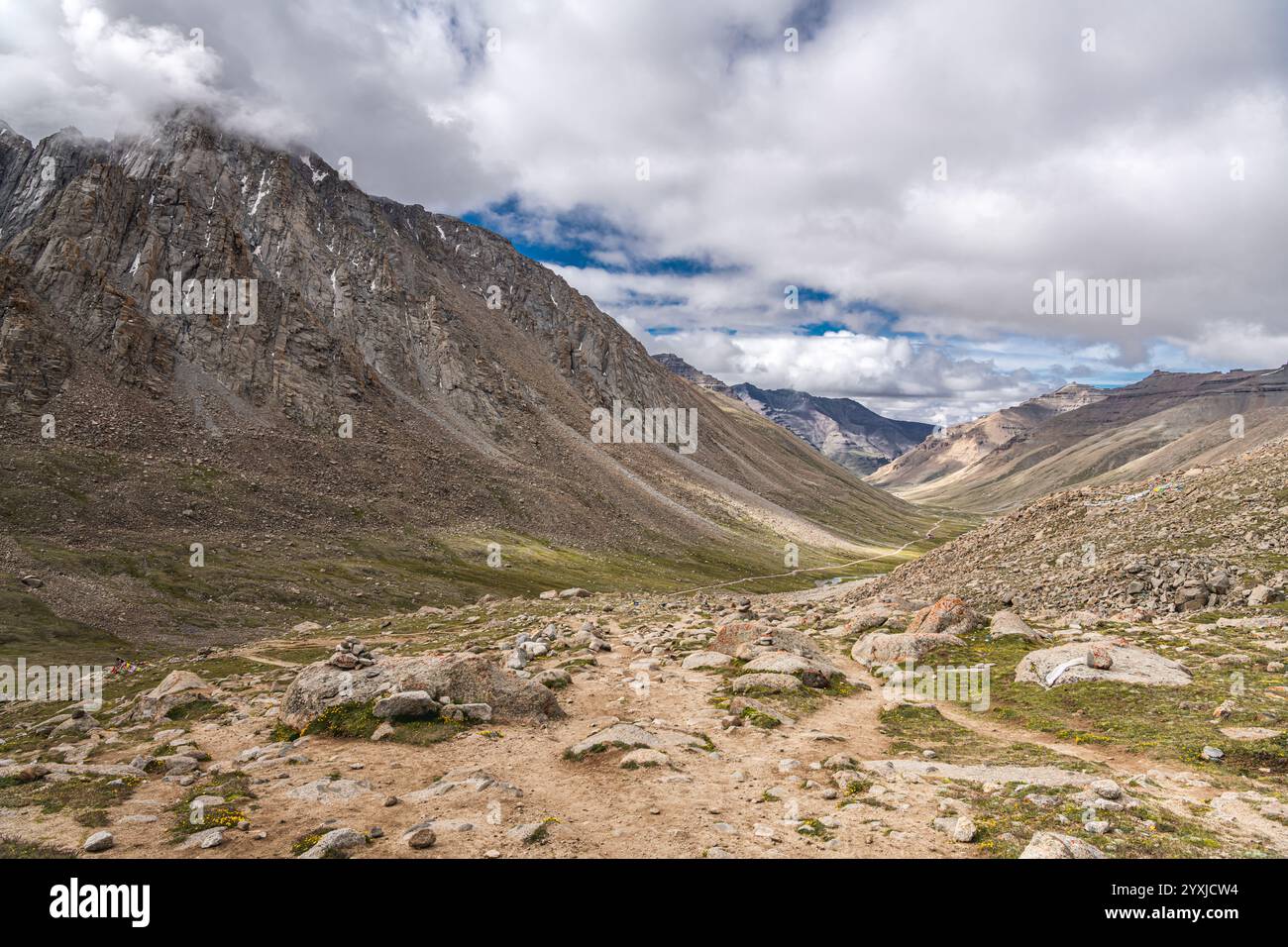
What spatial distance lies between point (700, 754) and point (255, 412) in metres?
109

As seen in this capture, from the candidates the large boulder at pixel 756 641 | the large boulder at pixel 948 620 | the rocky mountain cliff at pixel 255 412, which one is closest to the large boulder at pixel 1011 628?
the large boulder at pixel 948 620

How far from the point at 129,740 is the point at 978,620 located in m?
35.1

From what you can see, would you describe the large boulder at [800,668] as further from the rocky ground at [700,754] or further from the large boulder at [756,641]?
the large boulder at [756,641]

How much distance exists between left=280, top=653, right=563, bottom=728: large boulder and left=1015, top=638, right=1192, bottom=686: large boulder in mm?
17845

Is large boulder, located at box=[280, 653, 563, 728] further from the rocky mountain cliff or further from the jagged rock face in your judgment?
the jagged rock face

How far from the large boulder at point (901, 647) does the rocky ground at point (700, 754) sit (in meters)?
0.13

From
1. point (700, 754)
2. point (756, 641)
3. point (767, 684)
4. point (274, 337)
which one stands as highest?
point (274, 337)

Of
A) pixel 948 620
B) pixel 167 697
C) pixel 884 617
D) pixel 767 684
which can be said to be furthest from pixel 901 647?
pixel 167 697

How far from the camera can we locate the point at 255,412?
10119 centimetres

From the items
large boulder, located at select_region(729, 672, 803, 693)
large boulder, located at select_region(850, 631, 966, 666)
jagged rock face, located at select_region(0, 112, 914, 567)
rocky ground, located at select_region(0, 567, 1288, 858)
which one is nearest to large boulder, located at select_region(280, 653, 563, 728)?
rocky ground, located at select_region(0, 567, 1288, 858)

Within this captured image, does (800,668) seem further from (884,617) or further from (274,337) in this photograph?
(274,337)

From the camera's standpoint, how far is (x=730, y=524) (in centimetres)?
16012

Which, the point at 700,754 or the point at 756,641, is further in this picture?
the point at 756,641
